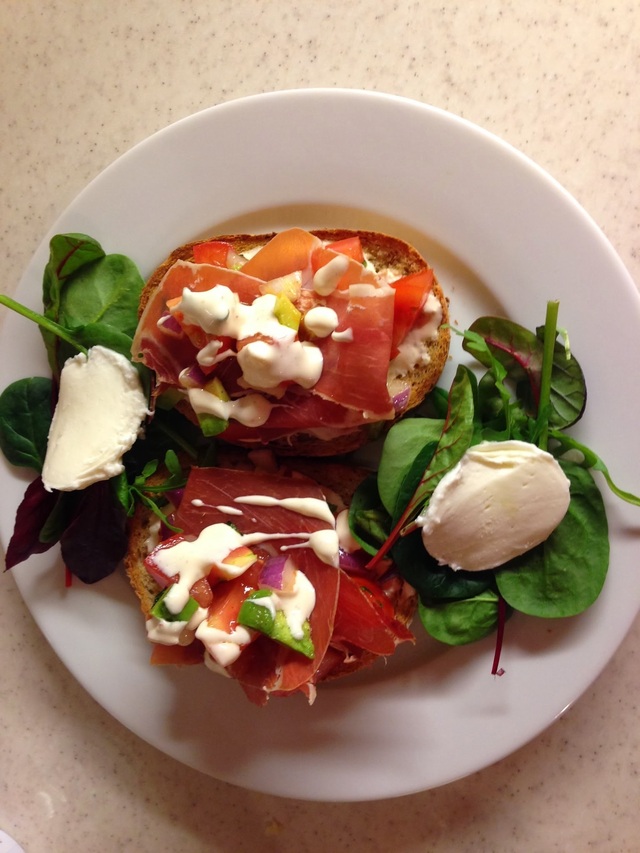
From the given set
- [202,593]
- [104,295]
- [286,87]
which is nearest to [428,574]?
[202,593]

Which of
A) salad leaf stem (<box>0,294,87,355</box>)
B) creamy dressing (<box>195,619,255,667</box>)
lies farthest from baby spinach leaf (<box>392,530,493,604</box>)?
salad leaf stem (<box>0,294,87,355</box>)

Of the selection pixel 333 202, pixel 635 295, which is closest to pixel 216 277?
pixel 333 202

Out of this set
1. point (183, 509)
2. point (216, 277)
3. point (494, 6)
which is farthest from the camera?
point (494, 6)

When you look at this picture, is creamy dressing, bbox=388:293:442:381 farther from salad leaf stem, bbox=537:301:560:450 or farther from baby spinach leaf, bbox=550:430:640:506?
baby spinach leaf, bbox=550:430:640:506

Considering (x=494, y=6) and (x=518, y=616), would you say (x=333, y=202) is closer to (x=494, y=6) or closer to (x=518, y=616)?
(x=494, y=6)

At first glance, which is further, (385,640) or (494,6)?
(494,6)

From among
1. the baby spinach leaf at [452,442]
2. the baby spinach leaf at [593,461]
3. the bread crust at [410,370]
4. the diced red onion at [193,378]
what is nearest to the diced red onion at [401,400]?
the bread crust at [410,370]

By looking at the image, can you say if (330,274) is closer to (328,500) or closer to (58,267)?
(328,500)
